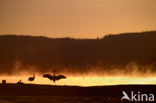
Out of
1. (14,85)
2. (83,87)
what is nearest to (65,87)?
(83,87)

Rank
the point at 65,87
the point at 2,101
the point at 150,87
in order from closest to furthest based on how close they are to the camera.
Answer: the point at 2,101
the point at 150,87
the point at 65,87

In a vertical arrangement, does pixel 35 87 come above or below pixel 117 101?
above

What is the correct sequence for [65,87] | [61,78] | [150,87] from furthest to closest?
[61,78] < [65,87] < [150,87]

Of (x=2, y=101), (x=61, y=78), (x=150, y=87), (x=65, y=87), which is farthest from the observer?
(x=61, y=78)

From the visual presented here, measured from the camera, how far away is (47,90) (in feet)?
106

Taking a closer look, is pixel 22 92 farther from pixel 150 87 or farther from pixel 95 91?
pixel 150 87

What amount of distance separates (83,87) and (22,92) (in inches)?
138

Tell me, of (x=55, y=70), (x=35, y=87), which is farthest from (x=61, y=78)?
(x=35, y=87)

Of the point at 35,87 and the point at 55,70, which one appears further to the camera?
the point at 55,70

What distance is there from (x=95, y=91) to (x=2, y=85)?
602 cm

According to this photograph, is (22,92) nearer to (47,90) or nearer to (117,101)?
(47,90)

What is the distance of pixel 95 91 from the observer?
1246 inches

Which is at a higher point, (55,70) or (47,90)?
(55,70)

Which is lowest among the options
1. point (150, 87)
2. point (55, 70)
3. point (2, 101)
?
point (2, 101)
